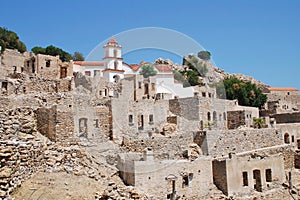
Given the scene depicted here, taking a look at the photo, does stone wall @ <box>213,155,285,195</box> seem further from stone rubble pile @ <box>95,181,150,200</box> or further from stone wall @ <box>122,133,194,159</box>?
stone rubble pile @ <box>95,181,150,200</box>

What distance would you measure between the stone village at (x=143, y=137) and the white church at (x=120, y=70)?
199mm

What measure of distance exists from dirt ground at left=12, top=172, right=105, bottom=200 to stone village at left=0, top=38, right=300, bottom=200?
13.4 inches

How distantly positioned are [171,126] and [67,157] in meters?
10.8

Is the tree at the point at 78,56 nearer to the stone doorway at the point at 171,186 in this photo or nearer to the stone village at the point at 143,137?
the stone village at the point at 143,137

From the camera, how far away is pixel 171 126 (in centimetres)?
2516

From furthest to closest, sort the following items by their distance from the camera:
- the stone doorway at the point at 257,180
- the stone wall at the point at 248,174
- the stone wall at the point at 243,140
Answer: the stone wall at the point at 243,140 < the stone doorway at the point at 257,180 < the stone wall at the point at 248,174

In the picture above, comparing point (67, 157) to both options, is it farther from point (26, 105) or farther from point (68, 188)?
point (26, 105)

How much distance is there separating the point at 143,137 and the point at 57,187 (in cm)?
949

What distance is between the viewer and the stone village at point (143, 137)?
610 inches

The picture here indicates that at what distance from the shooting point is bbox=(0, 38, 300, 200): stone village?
15.5m

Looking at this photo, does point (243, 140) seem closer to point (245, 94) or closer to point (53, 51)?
point (245, 94)

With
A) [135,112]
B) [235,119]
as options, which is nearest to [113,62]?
[135,112]

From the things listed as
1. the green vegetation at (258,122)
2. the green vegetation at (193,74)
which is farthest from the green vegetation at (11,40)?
the green vegetation at (258,122)

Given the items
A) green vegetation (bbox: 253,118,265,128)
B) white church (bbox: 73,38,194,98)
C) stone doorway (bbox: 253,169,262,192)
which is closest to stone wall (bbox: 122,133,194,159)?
stone doorway (bbox: 253,169,262,192)
